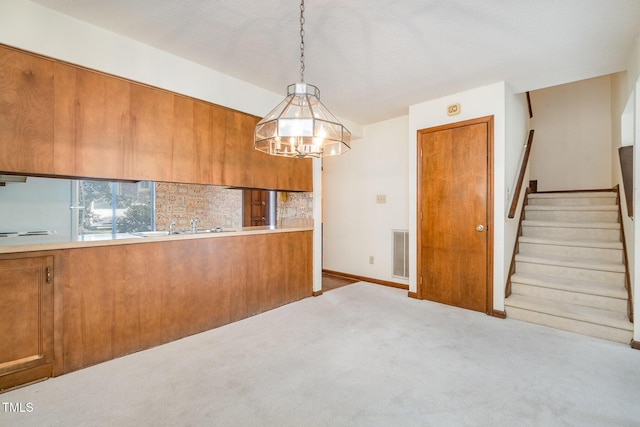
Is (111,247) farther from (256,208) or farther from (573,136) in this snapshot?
(573,136)

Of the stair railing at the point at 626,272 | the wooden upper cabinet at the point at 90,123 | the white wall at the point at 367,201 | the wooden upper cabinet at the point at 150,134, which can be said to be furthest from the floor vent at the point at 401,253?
the wooden upper cabinet at the point at 90,123

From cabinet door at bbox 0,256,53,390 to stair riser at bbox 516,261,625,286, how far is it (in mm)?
4593

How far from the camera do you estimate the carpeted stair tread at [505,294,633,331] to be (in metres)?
2.67

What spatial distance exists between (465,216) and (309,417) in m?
2.84

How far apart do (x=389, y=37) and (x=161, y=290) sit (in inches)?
112

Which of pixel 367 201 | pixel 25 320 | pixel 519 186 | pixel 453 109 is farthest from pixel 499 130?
pixel 25 320

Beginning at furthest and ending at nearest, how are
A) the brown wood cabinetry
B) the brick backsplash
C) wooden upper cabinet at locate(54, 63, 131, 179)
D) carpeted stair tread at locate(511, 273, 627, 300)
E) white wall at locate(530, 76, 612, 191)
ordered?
white wall at locate(530, 76, 612, 191) < the brick backsplash < carpeted stair tread at locate(511, 273, 627, 300) < wooden upper cabinet at locate(54, 63, 131, 179) < the brown wood cabinetry

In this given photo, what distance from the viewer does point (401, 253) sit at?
442cm

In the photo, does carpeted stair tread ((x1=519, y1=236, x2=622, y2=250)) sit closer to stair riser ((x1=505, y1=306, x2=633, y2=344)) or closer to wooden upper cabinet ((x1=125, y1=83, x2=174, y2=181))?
stair riser ((x1=505, y1=306, x2=633, y2=344))

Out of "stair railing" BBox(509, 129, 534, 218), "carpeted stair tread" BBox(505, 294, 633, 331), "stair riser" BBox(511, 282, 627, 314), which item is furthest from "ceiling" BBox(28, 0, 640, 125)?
"carpeted stair tread" BBox(505, 294, 633, 331)

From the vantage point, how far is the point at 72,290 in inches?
82.9

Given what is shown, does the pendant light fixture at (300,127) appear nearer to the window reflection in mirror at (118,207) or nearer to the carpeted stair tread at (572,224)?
the window reflection in mirror at (118,207)

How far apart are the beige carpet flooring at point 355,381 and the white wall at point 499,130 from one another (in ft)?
2.51

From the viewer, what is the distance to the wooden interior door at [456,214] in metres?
3.38
